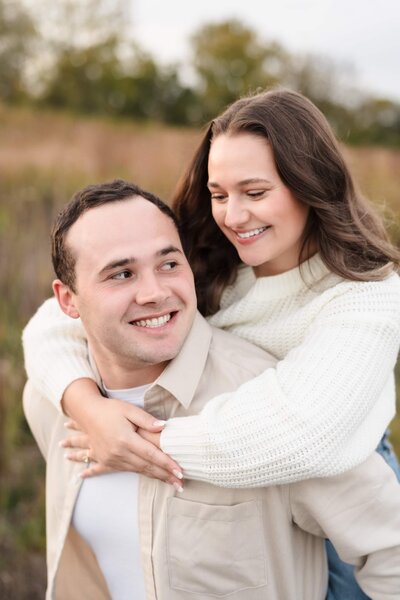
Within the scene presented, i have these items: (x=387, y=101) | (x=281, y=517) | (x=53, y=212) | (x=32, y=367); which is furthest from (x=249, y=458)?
(x=387, y=101)

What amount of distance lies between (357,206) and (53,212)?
4369 millimetres

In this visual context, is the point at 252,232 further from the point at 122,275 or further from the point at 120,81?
the point at 120,81

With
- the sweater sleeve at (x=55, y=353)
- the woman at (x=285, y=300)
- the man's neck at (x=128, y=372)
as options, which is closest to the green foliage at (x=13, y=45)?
the sweater sleeve at (x=55, y=353)

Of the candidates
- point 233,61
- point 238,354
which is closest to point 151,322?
point 238,354

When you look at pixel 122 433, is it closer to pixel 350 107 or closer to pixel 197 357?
pixel 197 357

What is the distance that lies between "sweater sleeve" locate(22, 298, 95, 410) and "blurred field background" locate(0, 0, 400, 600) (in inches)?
37.0

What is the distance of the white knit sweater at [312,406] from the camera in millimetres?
1711

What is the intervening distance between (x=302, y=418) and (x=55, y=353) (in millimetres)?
1021

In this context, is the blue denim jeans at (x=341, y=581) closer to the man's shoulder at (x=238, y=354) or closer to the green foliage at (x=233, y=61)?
the man's shoulder at (x=238, y=354)

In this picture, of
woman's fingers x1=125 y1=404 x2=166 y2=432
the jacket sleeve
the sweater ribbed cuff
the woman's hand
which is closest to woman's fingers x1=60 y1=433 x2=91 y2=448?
the woman's hand

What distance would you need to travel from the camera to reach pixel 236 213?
219cm

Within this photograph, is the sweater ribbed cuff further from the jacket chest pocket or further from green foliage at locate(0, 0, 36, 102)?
green foliage at locate(0, 0, 36, 102)

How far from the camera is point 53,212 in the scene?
627cm

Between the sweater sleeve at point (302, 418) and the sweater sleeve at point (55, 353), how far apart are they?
20.7 inches
